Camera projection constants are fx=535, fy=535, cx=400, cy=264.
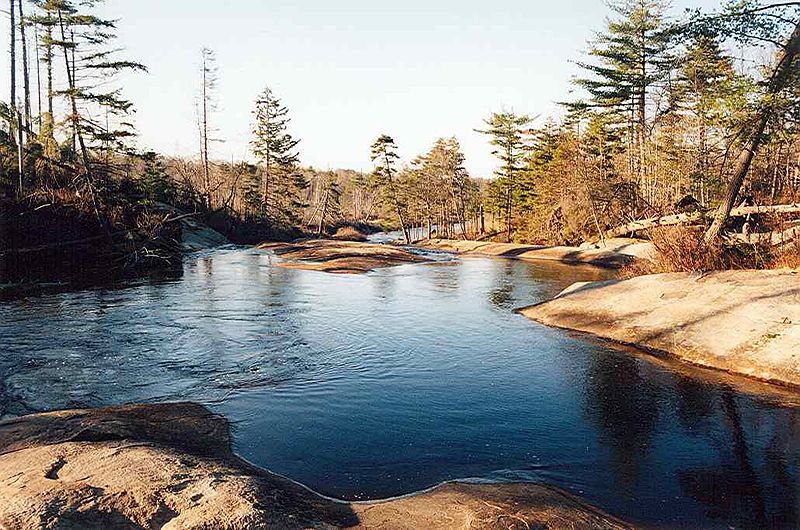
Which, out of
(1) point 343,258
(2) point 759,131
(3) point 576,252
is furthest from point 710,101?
(3) point 576,252

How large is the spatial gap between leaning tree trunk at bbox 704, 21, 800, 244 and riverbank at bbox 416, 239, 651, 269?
13.3 metres

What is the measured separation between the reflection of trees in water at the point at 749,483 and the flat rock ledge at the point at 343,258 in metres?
24.4

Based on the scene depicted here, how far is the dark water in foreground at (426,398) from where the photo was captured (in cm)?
674

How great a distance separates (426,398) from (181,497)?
18.5 ft

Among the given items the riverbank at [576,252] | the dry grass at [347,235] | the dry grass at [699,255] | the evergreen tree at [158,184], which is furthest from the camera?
the dry grass at [347,235]

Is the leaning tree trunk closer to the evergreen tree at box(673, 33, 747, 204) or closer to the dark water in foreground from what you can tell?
the evergreen tree at box(673, 33, 747, 204)

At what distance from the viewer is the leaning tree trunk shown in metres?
14.3

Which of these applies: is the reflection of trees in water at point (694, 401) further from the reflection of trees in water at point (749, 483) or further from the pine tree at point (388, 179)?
the pine tree at point (388, 179)

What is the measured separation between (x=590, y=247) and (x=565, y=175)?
771 cm

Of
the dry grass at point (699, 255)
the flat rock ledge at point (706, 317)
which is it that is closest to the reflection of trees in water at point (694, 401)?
the flat rock ledge at point (706, 317)

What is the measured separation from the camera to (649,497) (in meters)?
6.31

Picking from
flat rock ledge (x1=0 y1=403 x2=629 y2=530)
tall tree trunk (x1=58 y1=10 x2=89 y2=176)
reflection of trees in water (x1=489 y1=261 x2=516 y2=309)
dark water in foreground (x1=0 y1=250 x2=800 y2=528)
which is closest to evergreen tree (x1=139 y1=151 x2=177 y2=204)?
tall tree trunk (x1=58 y1=10 x2=89 y2=176)

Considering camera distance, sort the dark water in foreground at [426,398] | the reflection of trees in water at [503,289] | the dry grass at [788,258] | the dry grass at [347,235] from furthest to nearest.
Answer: the dry grass at [347,235] < the reflection of trees in water at [503,289] < the dry grass at [788,258] < the dark water in foreground at [426,398]

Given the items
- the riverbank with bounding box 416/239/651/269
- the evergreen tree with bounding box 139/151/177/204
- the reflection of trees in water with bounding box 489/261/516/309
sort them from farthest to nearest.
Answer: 1. the evergreen tree with bounding box 139/151/177/204
2. the riverbank with bounding box 416/239/651/269
3. the reflection of trees in water with bounding box 489/261/516/309
